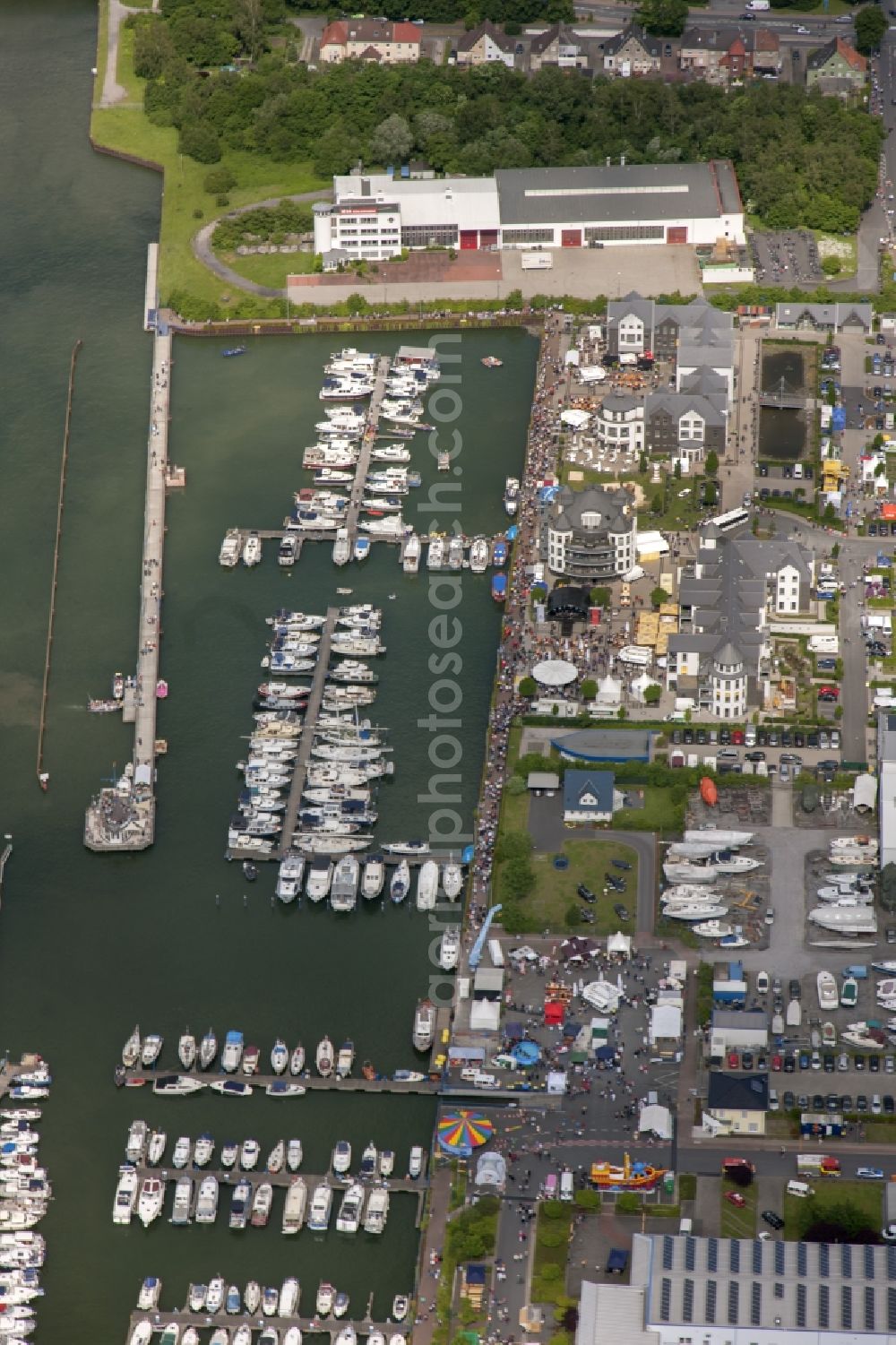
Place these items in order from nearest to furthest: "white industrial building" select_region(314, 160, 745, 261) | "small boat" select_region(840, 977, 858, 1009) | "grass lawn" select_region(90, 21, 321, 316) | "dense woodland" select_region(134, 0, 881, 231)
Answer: "small boat" select_region(840, 977, 858, 1009) → "grass lawn" select_region(90, 21, 321, 316) → "white industrial building" select_region(314, 160, 745, 261) → "dense woodland" select_region(134, 0, 881, 231)

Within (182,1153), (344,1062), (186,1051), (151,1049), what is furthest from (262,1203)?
(151,1049)

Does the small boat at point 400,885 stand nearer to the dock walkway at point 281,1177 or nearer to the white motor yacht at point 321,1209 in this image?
the dock walkway at point 281,1177

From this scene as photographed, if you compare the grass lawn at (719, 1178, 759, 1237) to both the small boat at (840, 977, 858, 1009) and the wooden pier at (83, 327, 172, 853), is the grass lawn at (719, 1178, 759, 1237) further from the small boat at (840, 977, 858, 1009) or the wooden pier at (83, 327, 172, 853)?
the wooden pier at (83, 327, 172, 853)

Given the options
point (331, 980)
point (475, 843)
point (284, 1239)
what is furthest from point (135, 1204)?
point (475, 843)

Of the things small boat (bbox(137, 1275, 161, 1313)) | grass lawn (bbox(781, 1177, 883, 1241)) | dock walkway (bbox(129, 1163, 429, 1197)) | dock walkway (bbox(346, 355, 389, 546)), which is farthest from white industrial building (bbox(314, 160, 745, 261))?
small boat (bbox(137, 1275, 161, 1313))

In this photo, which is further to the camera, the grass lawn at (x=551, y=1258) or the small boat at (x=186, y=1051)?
the small boat at (x=186, y=1051)

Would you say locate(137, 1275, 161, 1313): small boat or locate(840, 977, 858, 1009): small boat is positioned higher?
locate(840, 977, 858, 1009): small boat

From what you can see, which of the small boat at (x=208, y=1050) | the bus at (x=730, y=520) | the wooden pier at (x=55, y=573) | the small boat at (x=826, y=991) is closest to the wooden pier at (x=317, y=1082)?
the small boat at (x=208, y=1050)
